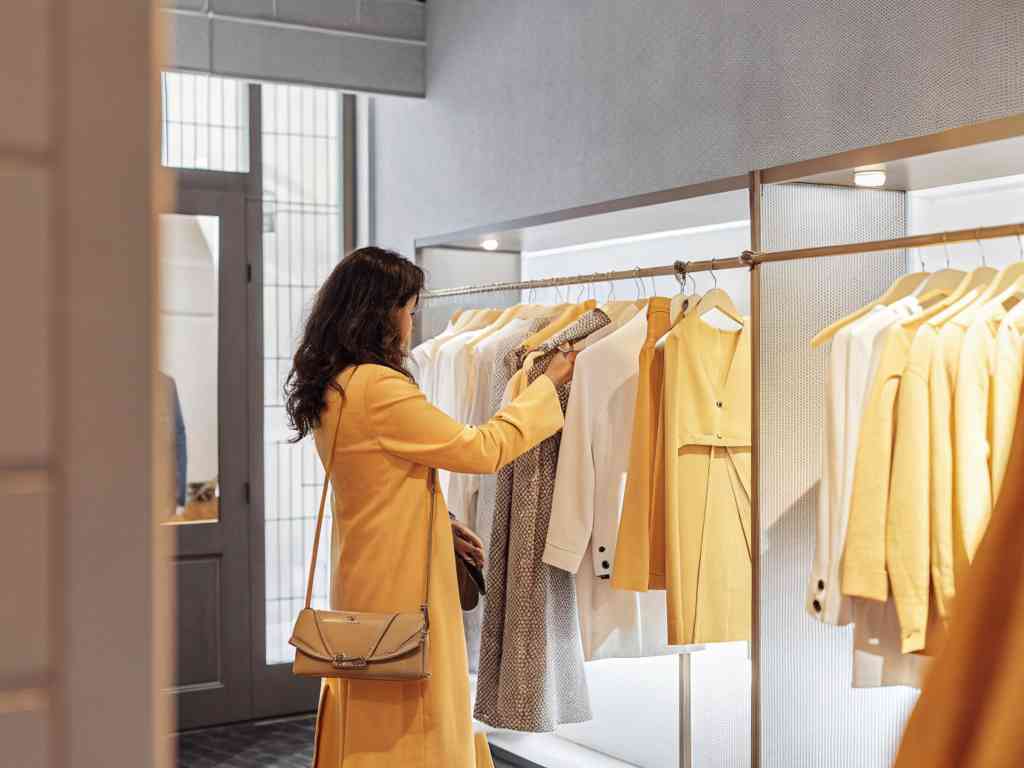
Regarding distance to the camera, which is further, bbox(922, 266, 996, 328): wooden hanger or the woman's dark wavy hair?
the woman's dark wavy hair

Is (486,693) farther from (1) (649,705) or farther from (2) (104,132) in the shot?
(2) (104,132)

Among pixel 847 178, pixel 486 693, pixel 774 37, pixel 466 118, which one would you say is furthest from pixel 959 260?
pixel 466 118

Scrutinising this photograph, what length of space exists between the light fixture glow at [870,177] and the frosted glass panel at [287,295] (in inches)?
109

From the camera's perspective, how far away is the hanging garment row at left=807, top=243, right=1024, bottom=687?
210 centimetres

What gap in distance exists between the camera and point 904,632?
83.2 inches

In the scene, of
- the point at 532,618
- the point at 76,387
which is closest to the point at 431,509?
the point at 532,618

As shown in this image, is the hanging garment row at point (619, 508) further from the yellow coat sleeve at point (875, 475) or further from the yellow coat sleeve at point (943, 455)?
the yellow coat sleeve at point (943, 455)

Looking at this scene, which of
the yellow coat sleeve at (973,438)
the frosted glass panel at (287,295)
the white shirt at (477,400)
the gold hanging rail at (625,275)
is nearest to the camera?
the yellow coat sleeve at (973,438)

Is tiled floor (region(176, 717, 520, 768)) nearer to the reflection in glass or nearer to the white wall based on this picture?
the reflection in glass

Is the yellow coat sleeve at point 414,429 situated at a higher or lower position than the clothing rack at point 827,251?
lower

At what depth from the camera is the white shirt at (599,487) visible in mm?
3025

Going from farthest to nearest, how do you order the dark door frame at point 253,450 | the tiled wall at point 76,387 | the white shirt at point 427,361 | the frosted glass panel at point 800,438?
the dark door frame at point 253,450 < the white shirt at point 427,361 < the frosted glass panel at point 800,438 < the tiled wall at point 76,387

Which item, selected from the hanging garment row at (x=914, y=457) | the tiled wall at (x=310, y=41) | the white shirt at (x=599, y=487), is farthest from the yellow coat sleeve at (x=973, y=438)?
the tiled wall at (x=310, y=41)

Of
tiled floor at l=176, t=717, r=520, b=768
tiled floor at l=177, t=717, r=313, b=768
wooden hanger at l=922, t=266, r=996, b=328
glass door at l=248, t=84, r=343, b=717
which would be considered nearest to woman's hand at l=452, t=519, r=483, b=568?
wooden hanger at l=922, t=266, r=996, b=328
